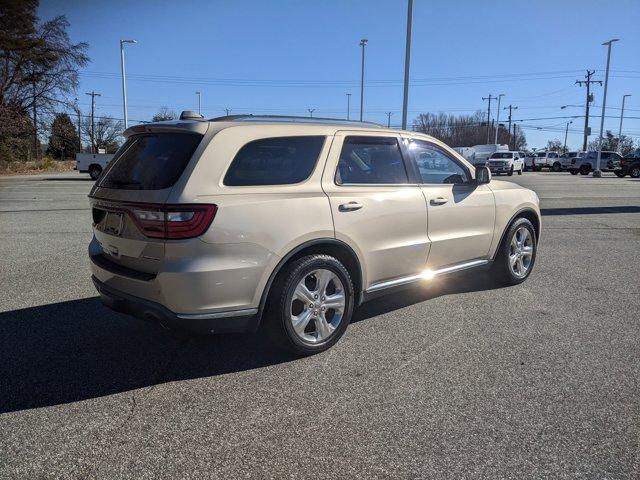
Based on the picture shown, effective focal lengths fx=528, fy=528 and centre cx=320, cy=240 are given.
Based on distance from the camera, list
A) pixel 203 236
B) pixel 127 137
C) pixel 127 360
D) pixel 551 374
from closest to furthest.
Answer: pixel 203 236
pixel 551 374
pixel 127 360
pixel 127 137

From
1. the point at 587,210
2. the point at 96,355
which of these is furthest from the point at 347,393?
the point at 587,210

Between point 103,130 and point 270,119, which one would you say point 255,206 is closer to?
point 270,119

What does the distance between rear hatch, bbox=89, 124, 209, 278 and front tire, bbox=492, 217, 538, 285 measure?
12.2 feet

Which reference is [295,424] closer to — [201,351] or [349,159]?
[201,351]

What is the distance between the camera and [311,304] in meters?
3.96

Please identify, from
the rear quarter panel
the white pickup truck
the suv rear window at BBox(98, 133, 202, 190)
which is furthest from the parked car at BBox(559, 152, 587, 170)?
the suv rear window at BBox(98, 133, 202, 190)

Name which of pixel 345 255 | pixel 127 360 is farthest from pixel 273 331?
pixel 127 360

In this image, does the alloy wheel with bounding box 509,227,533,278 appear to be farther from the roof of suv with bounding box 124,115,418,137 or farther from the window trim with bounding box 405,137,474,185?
the roof of suv with bounding box 124,115,418,137

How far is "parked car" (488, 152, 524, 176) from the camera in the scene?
4084cm

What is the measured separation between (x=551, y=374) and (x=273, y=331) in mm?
1979

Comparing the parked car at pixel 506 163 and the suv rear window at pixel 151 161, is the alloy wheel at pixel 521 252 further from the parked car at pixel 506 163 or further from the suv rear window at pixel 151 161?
the parked car at pixel 506 163

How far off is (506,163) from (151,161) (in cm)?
4073

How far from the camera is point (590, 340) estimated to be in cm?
435

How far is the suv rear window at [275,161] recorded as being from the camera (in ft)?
11.9
